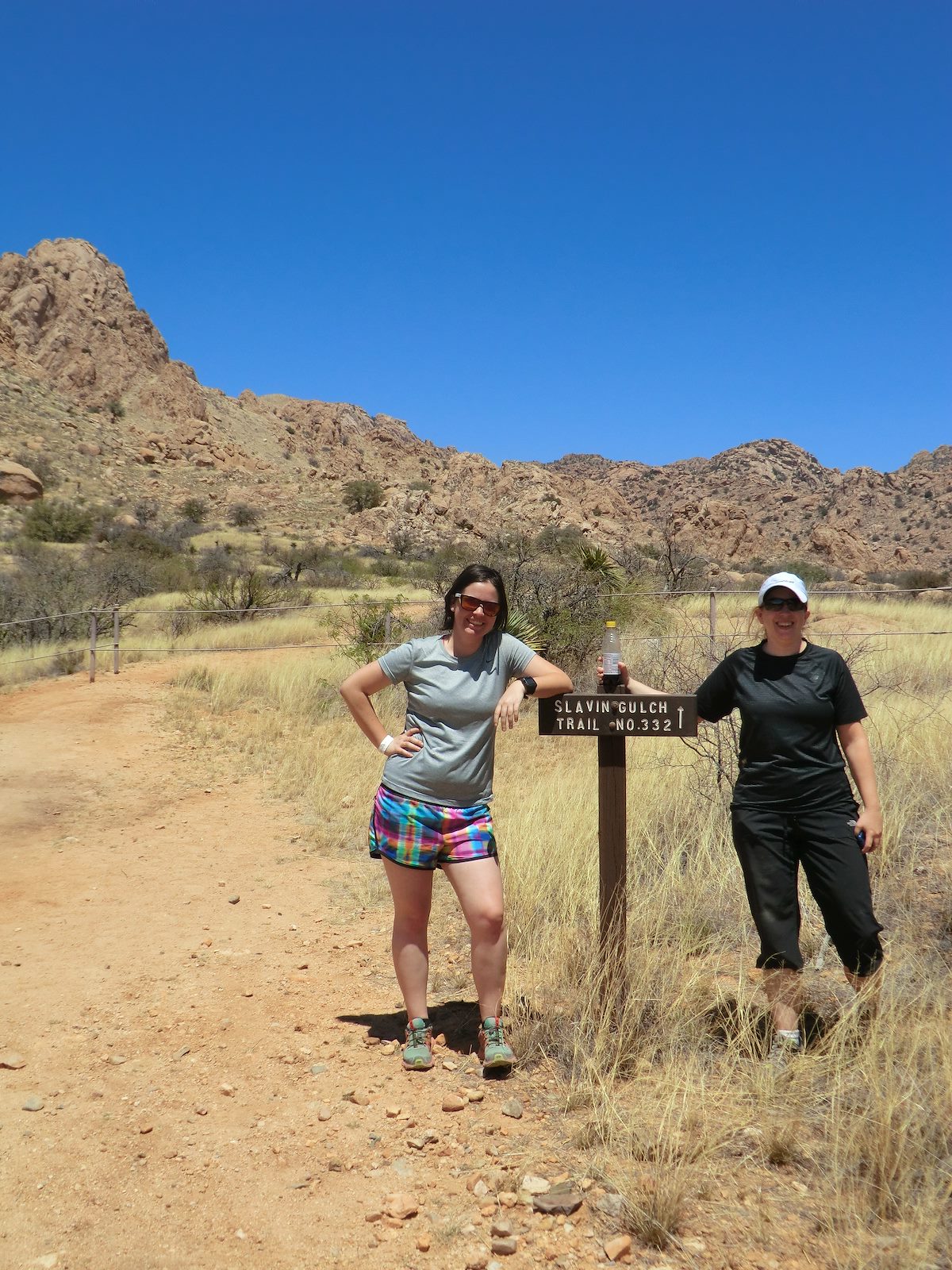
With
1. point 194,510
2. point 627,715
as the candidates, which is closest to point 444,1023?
point 627,715

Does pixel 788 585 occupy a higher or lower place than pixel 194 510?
lower

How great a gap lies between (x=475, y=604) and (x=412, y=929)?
49.5 inches

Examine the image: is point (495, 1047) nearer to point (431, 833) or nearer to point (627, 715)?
point (431, 833)

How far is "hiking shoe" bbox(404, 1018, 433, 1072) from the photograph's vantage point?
3465 mm

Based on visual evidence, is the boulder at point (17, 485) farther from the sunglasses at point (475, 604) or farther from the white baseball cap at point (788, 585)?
the white baseball cap at point (788, 585)

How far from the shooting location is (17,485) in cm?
3356

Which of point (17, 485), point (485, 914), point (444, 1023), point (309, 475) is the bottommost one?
point (444, 1023)

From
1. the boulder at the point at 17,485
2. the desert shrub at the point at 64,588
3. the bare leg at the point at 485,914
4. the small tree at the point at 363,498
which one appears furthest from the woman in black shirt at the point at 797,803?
the small tree at the point at 363,498

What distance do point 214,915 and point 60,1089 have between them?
6.20ft

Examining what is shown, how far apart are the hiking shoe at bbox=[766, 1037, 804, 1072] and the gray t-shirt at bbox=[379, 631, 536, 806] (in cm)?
128

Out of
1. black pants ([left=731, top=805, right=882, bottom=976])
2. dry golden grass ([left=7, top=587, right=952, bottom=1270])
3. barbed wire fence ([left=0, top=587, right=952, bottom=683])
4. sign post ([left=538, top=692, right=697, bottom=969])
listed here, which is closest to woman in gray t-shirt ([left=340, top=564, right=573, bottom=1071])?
sign post ([left=538, top=692, right=697, bottom=969])

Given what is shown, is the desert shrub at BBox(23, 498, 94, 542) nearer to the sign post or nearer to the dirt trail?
the dirt trail

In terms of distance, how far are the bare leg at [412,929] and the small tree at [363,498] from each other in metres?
41.8

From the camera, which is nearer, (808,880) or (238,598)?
(808,880)
